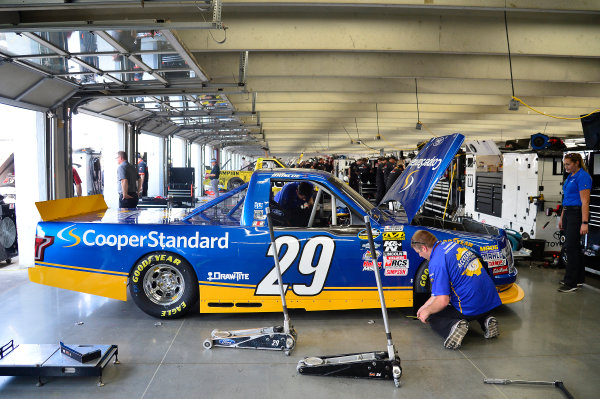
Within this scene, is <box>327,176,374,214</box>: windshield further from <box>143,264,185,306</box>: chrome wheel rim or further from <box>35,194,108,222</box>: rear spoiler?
<box>35,194,108,222</box>: rear spoiler

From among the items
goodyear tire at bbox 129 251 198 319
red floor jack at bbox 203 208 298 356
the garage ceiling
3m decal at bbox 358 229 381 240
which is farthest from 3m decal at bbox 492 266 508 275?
the garage ceiling

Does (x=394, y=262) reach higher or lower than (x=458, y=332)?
higher

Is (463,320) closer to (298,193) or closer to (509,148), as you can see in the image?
(298,193)

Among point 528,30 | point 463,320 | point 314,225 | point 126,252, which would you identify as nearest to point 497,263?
point 463,320

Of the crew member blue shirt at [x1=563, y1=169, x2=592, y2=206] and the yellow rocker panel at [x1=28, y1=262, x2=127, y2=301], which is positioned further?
the crew member blue shirt at [x1=563, y1=169, x2=592, y2=206]

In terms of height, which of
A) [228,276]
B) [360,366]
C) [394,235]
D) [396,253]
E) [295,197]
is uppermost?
[295,197]

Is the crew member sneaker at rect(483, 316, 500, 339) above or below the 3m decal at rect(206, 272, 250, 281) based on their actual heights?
below

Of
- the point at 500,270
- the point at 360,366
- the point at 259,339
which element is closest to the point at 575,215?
the point at 500,270

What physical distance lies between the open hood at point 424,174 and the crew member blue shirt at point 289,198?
4.98 ft

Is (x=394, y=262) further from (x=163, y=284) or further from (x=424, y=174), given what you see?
(x=163, y=284)

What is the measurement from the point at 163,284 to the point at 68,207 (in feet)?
5.99

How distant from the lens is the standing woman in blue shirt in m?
6.04

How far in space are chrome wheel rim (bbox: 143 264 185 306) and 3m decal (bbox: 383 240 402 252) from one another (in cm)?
222

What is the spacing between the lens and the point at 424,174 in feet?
16.3
